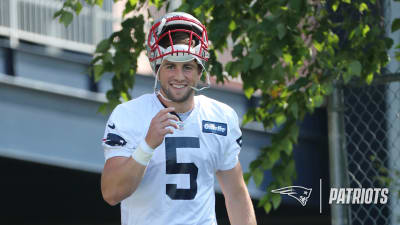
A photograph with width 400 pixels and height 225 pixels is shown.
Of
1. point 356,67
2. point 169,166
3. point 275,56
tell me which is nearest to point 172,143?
point 169,166

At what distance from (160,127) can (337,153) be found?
3.19 meters

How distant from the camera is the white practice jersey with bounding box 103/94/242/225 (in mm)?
3469

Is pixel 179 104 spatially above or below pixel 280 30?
below

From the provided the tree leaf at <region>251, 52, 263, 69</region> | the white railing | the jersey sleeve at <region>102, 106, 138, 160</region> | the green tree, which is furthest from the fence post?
the white railing

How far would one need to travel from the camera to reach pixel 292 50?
18.9ft

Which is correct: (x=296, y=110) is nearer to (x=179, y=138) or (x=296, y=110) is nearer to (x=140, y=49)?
(x=140, y=49)

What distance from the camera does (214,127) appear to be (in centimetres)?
370

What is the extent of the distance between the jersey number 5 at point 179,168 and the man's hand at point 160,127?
254mm

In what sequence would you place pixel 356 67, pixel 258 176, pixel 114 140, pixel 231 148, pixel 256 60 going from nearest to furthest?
pixel 114 140, pixel 231 148, pixel 256 60, pixel 356 67, pixel 258 176

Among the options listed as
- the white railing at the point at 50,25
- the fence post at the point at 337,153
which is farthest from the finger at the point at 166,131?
the white railing at the point at 50,25

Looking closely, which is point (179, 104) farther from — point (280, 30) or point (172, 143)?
point (280, 30)

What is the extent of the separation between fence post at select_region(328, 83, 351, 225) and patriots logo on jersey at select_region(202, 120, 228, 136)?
253cm

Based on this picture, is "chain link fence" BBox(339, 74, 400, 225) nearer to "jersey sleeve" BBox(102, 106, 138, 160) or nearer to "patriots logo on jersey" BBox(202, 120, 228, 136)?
"patriots logo on jersey" BBox(202, 120, 228, 136)

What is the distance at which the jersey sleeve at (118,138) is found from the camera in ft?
11.1
